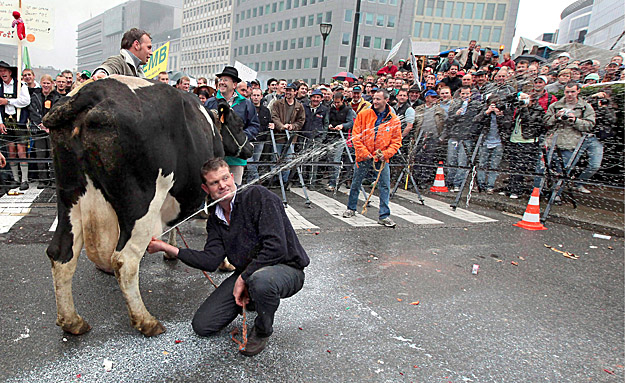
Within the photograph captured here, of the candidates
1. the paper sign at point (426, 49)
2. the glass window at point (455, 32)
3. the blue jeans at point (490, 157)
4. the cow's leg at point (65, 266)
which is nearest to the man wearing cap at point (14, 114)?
the cow's leg at point (65, 266)

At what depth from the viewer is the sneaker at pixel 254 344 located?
2.86 metres

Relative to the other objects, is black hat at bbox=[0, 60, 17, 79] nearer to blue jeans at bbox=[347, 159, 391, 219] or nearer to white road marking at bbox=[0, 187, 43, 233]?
white road marking at bbox=[0, 187, 43, 233]

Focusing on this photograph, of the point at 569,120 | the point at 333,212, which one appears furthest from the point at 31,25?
the point at 569,120

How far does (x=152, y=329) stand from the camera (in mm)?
2996

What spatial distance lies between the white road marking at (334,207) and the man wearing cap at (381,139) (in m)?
0.30

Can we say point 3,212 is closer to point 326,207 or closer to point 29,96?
point 29,96

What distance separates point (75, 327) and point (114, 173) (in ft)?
3.82

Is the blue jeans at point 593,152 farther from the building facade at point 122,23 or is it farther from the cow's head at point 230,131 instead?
the building facade at point 122,23

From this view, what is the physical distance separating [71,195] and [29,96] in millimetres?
6277

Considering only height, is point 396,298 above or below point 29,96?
below

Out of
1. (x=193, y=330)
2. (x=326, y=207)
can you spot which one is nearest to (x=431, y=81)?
(x=326, y=207)

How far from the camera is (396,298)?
13.1 ft

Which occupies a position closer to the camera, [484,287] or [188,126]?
[188,126]

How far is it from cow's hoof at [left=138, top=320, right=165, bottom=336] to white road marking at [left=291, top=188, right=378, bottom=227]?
3974 millimetres
